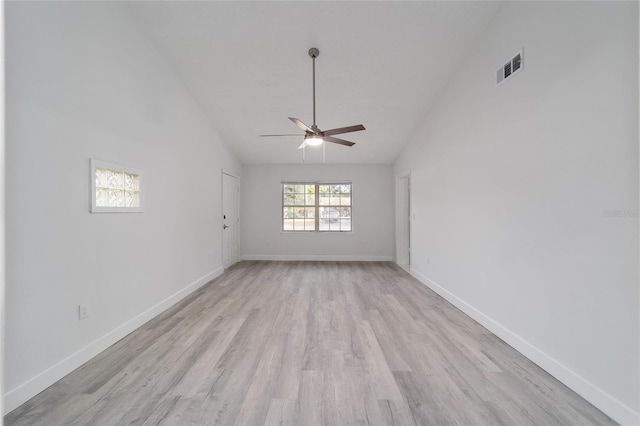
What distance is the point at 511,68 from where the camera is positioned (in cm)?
249

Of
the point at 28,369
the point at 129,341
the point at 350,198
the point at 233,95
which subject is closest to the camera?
the point at 28,369

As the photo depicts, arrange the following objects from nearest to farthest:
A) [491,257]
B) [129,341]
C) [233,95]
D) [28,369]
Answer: [28,369]
[129,341]
[491,257]
[233,95]

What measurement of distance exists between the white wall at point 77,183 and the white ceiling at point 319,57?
47cm

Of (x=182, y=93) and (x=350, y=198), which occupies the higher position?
(x=182, y=93)

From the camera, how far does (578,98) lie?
6.11 feet

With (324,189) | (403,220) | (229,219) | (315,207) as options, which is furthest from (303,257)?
(403,220)

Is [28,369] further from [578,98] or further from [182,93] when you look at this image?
[578,98]

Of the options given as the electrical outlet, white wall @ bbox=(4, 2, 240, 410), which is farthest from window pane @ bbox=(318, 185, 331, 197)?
the electrical outlet

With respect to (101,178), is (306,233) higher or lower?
lower

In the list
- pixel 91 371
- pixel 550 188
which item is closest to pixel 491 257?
pixel 550 188

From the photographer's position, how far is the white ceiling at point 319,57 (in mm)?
2836

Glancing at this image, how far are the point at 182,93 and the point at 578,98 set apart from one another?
4.15 metres

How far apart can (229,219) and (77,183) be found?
3.79m

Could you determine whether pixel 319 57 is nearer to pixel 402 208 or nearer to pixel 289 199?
pixel 402 208
